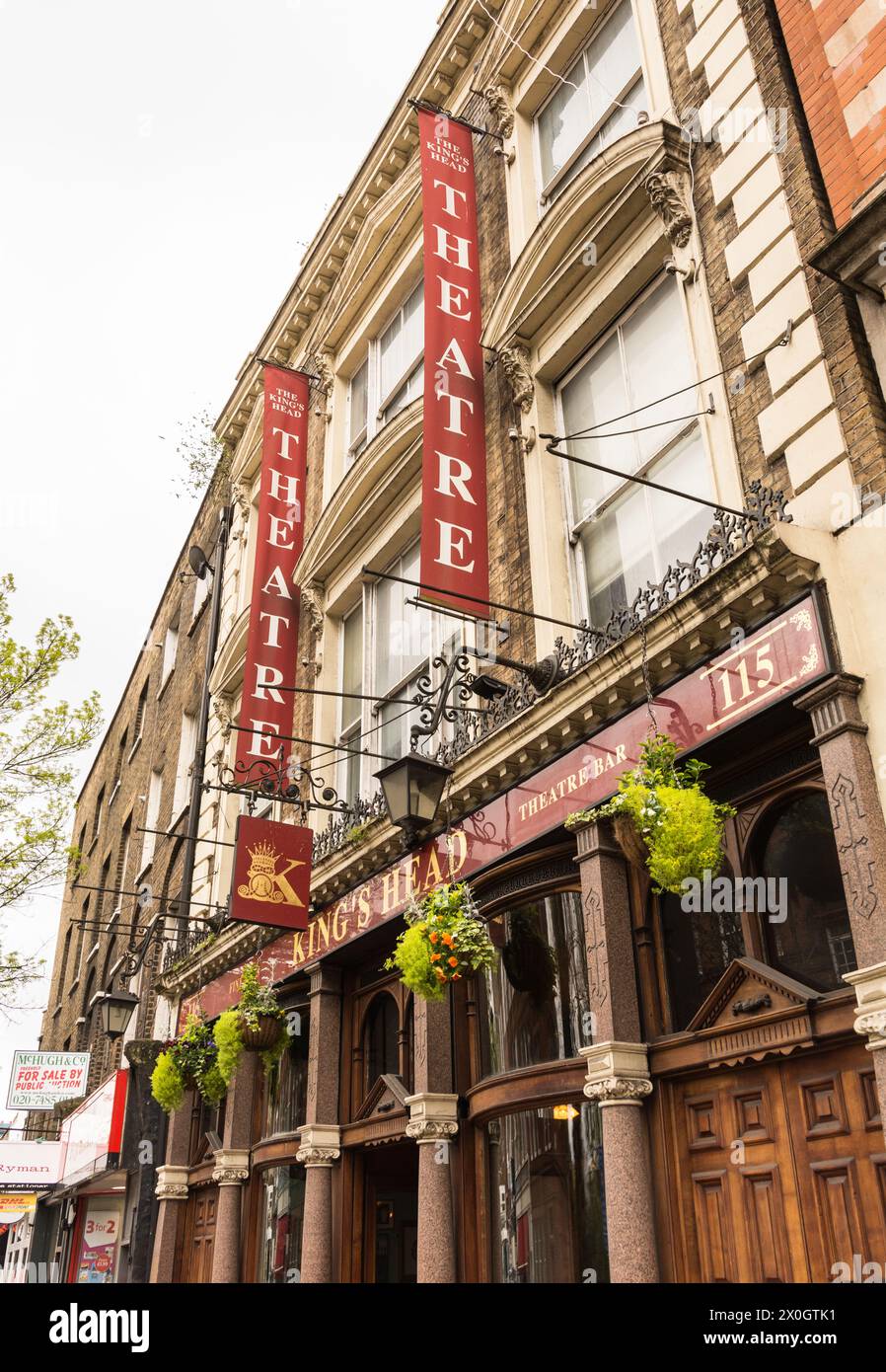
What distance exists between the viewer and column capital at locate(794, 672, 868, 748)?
6.29 metres

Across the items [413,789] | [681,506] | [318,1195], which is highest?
[681,506]

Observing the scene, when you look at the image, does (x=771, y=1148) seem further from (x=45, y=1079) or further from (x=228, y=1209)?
(x=45, y=1079)

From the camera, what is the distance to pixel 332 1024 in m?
11.8

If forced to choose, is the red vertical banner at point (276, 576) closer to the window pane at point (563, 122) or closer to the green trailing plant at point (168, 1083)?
the green trailing plant at point (168, 1083)

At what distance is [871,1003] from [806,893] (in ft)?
3.94

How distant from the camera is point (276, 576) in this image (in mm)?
15703

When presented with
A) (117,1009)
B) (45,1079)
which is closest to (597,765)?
(117,1009)

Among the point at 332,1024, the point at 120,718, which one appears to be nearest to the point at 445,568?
the point at 332,1024

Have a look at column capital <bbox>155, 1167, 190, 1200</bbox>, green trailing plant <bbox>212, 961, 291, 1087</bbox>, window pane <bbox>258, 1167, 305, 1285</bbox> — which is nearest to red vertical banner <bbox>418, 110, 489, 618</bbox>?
green trailing plant <bbox>212, 961, 291, 1087</bbox>

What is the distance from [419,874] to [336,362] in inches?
402

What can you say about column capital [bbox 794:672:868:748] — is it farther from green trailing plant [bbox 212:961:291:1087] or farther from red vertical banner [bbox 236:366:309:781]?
red vertical banner [bbox 236:366:309:781]

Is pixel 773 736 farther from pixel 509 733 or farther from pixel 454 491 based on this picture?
pixel 454 491

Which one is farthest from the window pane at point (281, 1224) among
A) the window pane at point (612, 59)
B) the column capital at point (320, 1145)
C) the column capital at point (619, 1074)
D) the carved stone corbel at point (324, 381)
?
the window pane at point (612, 59)
